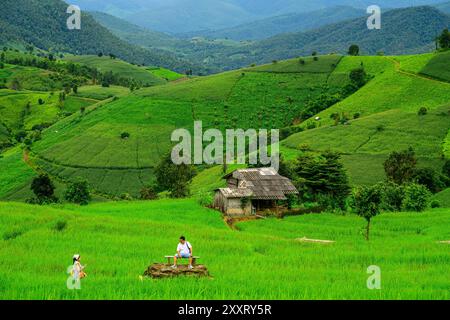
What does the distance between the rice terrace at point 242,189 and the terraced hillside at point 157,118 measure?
57 cm

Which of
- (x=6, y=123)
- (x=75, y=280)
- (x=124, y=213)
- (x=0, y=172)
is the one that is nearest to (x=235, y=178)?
(x=124, y=213)

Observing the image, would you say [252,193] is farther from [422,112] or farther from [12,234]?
[422,112]

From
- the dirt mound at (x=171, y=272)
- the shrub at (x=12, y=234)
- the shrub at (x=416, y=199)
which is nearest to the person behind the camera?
the dirt mound at (x=171, y=272)

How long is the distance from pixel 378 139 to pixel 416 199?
37.4 meters

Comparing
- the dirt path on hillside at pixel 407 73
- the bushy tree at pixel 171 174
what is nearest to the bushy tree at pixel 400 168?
the bushy tree at pixel 171 174

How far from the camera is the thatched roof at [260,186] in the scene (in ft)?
189

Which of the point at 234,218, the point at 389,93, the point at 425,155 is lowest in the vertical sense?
the point at 234,218

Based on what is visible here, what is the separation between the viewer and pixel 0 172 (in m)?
115

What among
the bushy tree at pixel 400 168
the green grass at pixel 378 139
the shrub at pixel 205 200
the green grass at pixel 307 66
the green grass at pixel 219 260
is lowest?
the shrub at pixel 205 200

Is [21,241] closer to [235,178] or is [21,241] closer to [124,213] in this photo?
[124,213]

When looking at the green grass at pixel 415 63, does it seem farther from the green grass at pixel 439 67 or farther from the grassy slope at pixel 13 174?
the grassy slope at pixel 13 174

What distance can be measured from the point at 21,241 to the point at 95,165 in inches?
3714

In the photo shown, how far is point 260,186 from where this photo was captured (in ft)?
195

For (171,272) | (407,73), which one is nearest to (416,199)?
(171,272)
